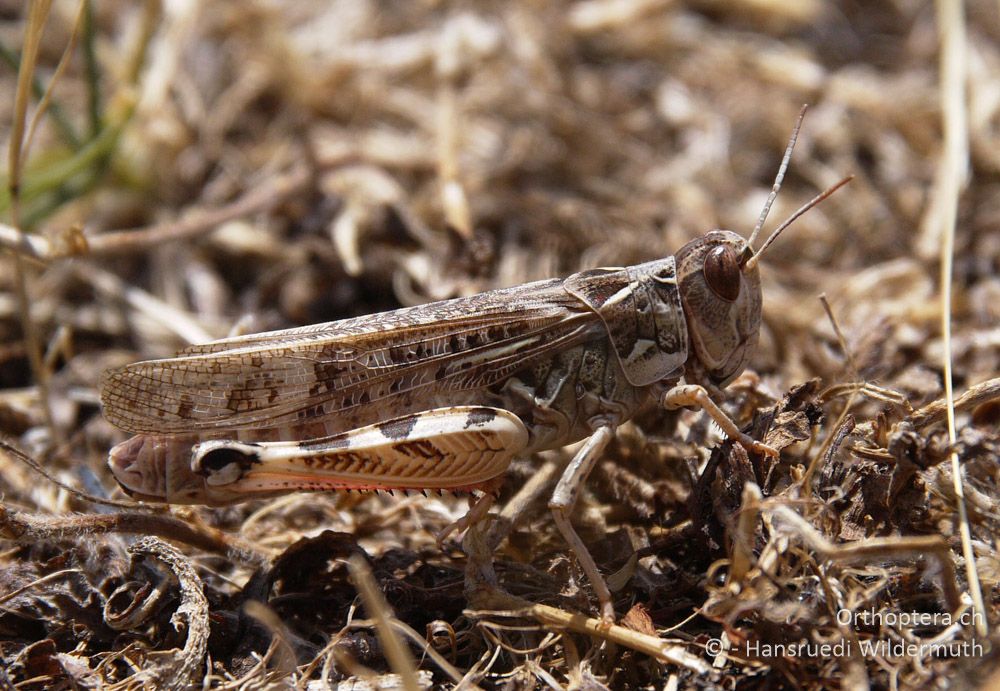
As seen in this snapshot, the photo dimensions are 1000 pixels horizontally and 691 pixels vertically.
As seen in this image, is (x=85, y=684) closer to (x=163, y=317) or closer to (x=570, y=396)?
(x=570, y=396)

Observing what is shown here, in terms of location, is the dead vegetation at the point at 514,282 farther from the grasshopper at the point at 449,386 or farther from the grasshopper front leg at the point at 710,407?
the grasshopper at the point at 449,386

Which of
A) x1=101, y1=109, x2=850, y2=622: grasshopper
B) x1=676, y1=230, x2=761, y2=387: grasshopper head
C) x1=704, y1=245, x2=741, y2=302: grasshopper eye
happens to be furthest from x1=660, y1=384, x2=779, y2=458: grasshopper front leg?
x1=704, y1=245, x2=741, y2=302: grasshopper eye

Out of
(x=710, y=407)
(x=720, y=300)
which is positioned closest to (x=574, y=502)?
(x=710, y=407)

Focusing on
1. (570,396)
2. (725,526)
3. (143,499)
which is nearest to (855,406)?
(725,526)

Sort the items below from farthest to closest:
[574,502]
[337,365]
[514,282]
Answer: [514,282] → [337,365] → [574,502]

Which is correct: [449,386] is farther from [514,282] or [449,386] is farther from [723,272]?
[514,282]

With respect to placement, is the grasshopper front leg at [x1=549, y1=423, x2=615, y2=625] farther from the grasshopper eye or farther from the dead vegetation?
the grasshopper eye

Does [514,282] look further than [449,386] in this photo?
Yes
